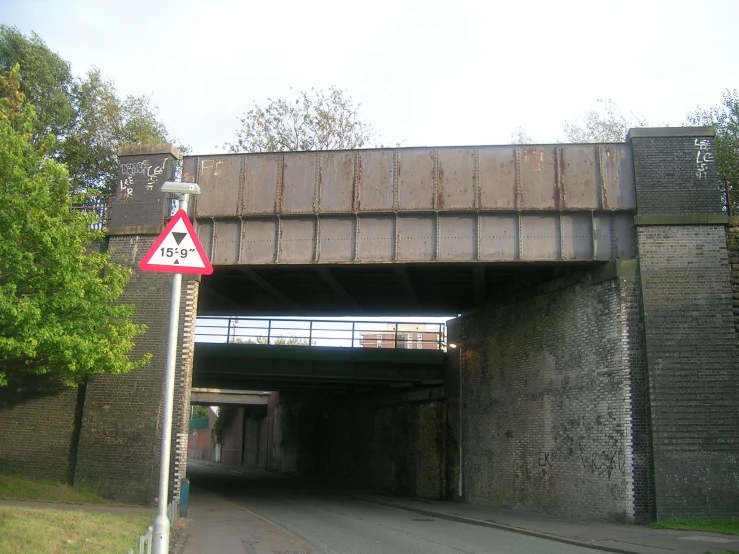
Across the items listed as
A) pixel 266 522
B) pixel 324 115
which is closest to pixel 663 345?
pixel 266 522

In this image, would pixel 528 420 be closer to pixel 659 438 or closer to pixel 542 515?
pixel 542 515

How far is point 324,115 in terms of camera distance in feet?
124

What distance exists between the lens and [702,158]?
17312 millimetres

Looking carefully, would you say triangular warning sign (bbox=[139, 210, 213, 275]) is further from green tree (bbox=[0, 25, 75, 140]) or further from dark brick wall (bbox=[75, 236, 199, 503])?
green tree (bbox=[0, 25, 75, 140])

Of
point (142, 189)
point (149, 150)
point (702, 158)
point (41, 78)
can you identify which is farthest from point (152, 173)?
point (41, 78)

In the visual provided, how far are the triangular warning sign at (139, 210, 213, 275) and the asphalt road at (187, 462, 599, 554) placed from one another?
24.3ft

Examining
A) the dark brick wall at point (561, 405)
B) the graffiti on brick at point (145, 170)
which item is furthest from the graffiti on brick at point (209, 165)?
the dark brick wall at point (561, 405)

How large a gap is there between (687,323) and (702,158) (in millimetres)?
4239

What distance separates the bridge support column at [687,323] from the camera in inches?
618

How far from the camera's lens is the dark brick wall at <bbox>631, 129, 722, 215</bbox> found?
56.4 feet

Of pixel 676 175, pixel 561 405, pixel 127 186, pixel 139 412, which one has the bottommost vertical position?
pixel 139 412

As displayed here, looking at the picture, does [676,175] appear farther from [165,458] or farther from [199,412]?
[199,412]

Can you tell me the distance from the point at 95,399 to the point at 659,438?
1451cm

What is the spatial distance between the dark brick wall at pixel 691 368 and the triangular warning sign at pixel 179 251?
41.0 feet
